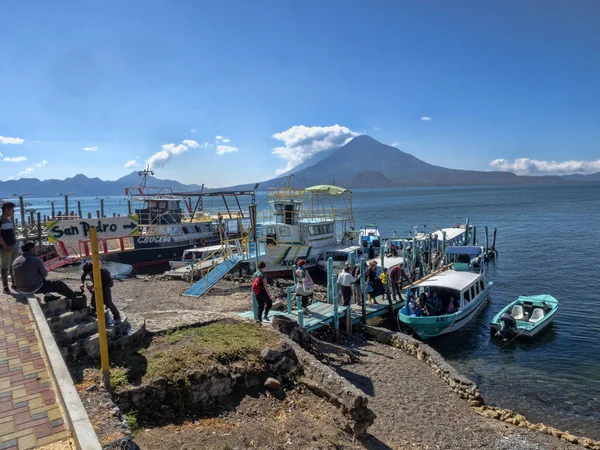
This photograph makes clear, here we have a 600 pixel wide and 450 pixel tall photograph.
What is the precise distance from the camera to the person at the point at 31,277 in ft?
29.0

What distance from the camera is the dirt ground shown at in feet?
21.7

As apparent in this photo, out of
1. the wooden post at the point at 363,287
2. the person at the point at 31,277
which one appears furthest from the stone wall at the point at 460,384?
the person at the point at 31,277

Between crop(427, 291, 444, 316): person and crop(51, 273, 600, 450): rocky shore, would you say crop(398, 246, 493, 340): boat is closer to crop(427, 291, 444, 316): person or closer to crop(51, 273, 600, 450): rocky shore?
crop(427, 291, 444, 316): person

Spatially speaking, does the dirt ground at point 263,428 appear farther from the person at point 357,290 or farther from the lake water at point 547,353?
the person at point 357,290

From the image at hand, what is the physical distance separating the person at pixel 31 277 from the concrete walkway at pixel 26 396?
1257mm

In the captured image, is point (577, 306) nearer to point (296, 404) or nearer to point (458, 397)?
point (458, 397)

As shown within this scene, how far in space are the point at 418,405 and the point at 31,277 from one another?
34.4 feet

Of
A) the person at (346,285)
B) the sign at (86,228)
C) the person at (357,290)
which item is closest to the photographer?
the person at (346,285)

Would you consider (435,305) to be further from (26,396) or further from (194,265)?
(26,396)

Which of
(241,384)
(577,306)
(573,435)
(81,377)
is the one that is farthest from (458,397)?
(577,306)

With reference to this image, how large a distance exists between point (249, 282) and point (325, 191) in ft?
33.2

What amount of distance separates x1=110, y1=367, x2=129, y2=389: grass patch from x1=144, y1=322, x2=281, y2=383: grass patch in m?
0.39

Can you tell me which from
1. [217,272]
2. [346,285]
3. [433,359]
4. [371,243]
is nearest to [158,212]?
[217,272]

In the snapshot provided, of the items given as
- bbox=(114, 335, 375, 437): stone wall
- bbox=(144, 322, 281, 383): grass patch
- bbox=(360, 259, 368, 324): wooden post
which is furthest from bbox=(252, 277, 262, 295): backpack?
bbox=(360, 259, 368, 324): wooden post
